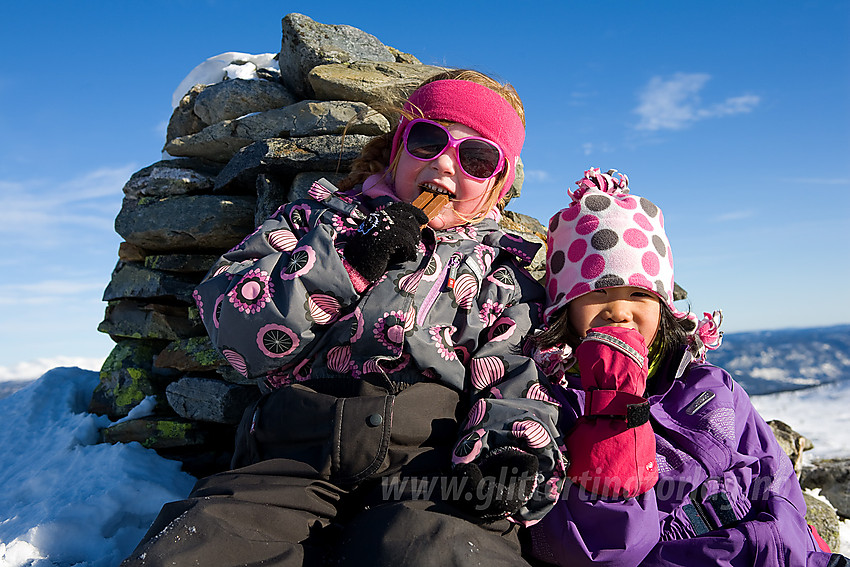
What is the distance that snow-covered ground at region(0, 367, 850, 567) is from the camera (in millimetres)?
3104

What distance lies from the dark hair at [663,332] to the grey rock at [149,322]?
325cm

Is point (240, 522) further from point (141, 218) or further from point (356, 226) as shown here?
point (141, 218)

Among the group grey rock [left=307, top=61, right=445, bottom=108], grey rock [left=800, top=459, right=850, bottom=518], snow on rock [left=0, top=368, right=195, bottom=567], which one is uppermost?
grey rock [left=307, top=61, right=445, bottom=108]

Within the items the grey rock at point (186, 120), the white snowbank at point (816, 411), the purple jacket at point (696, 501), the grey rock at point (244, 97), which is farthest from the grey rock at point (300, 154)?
the white snowbank at point (816, 411)

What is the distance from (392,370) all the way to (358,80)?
110 inches

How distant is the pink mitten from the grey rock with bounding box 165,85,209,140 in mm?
4357

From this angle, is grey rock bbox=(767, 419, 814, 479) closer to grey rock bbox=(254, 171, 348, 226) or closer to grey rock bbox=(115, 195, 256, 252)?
grey rock bbox=(254, 171, 348, 226)

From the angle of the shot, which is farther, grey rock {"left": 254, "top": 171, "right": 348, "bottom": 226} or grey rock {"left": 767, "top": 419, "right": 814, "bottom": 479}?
grey rock {"left": 767, "top": 419, "right": 814, "bottom": 479}

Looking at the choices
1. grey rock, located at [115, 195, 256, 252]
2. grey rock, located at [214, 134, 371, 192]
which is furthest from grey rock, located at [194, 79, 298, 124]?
grey rock, located at [115, 195, 256, 252]

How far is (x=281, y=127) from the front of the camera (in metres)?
4.48

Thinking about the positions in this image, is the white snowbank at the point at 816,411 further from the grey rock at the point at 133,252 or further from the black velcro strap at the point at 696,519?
the grey rock at the point at 133,252

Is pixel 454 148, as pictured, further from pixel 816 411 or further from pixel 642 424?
pixel 816 411

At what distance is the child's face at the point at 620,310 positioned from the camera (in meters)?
2.58

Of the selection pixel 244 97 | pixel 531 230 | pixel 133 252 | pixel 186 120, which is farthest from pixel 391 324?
pixel 186 120
